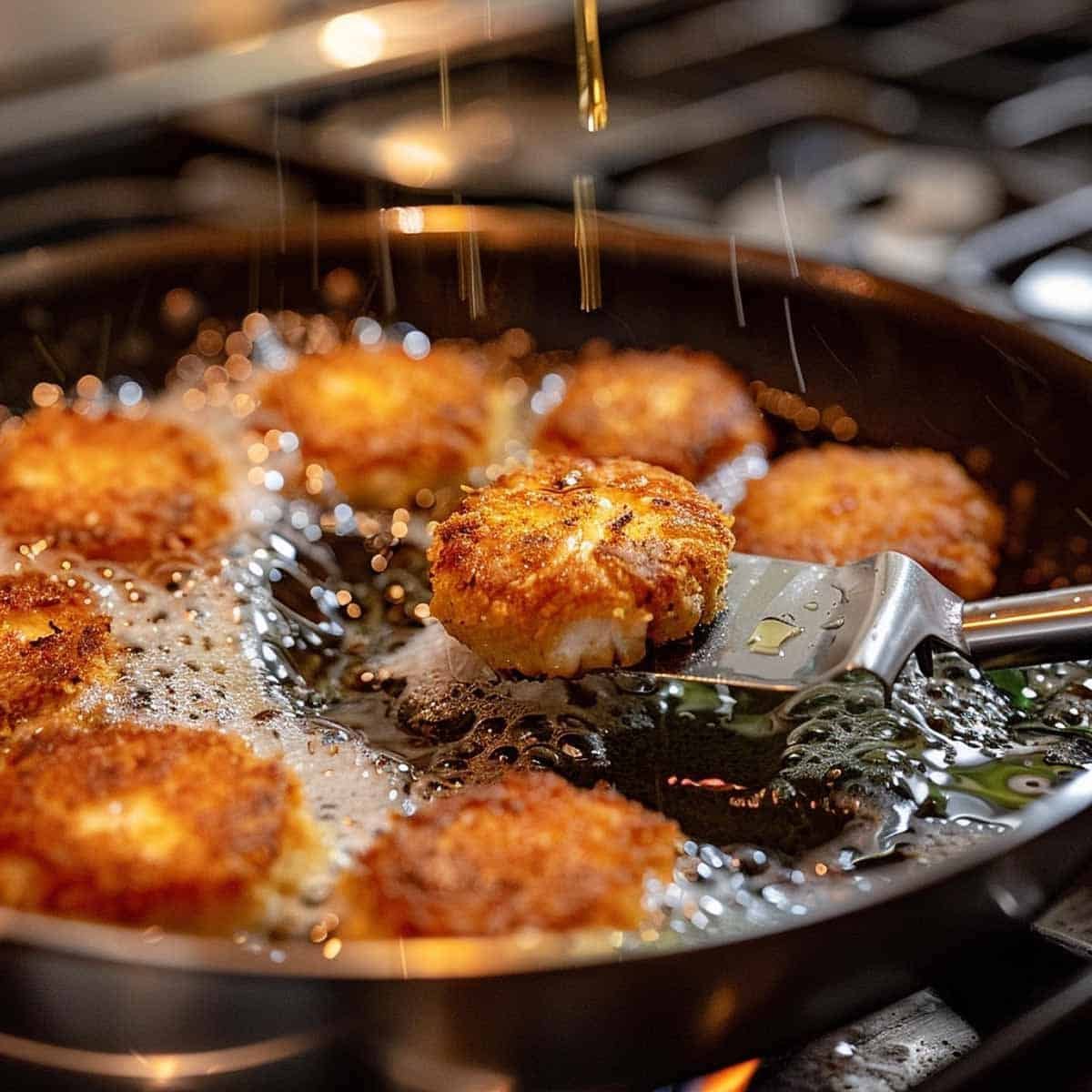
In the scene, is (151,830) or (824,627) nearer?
(151,830)

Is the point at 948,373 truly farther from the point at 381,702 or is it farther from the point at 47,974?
the point at 47,974

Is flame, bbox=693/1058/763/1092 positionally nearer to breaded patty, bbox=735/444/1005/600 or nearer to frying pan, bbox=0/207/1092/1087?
frying pan, bbox=0/207/1092/1087

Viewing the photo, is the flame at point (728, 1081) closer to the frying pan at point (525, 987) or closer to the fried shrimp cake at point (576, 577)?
the frying pan at point (525, 987)

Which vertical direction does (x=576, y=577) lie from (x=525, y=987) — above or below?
above

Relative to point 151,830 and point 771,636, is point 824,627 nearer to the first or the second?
point 771,636

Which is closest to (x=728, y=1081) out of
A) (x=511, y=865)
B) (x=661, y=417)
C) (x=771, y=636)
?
(x=511, y=865)

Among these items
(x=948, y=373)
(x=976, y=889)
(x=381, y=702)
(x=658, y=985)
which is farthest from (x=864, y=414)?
(x=658, y=985)
